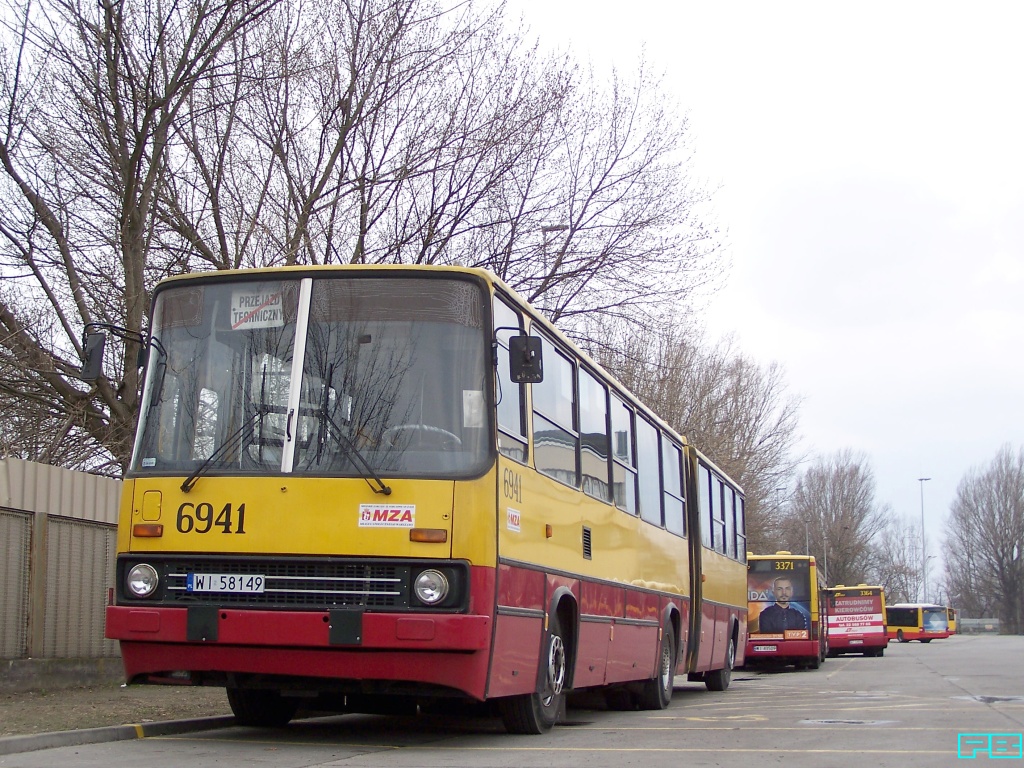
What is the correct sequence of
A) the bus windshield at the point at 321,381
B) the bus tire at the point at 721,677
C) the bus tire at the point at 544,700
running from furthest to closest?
1. the bus tire at the point at 721,677
2. the bus tire at the point at 544,700
3. the bus windshield at the point at 321,381

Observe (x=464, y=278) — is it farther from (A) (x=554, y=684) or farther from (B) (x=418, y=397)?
(A) (x=554, y=684)

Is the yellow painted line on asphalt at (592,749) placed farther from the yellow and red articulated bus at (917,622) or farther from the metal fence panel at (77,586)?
the yellow and red articulated bus at (917,622)

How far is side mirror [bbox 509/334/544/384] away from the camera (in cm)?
876

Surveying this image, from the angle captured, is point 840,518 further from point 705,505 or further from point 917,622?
point 705,505

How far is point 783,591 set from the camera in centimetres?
3297

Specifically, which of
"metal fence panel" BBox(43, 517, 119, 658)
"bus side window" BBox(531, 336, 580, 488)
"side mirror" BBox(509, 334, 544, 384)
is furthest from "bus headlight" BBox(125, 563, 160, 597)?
"metal fence panel" BBox(43, 517, 119, 658)

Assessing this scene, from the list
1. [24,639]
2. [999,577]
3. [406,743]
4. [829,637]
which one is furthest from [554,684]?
[999,577]

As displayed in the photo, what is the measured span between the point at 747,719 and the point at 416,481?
213 inches

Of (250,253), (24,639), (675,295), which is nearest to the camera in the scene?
(24,639)

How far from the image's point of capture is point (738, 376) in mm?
49406

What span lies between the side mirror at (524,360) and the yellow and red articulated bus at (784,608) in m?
25.1

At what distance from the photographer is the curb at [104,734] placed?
858cm

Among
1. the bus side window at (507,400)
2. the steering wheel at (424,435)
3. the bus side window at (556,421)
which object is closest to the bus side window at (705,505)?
the bus side window at (556,421)

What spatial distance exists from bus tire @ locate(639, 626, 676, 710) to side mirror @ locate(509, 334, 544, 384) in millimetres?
6665
